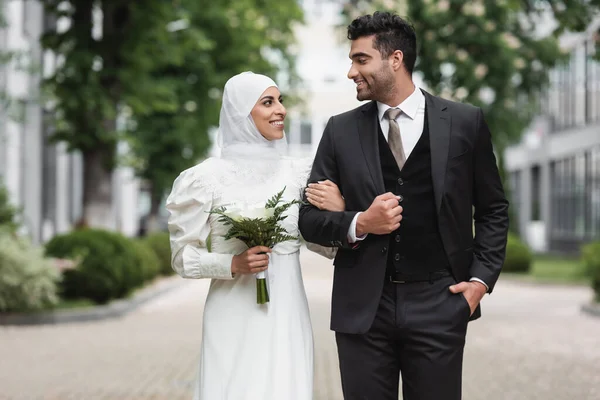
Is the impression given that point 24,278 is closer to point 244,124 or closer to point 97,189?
point 97,189

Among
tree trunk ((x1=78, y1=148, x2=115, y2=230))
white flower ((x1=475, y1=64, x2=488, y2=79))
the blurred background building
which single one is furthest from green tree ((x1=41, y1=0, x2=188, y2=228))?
the blurred background building

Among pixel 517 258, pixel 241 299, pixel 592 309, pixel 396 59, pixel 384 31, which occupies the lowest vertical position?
pixel 592 309

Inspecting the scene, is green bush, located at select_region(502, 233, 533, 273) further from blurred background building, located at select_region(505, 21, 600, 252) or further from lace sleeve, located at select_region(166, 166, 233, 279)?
lace sleeve, located at select_region(166, 166, 233, 279)

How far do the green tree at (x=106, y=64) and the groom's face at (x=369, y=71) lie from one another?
14.0 metres

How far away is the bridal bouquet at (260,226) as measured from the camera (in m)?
4.59

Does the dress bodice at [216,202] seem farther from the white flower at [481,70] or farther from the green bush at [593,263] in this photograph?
the white flower at [481,70]

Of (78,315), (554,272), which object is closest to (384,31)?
(78,315)

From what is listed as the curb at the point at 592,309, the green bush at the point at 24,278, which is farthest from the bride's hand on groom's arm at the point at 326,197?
the curb at the point at 592,309

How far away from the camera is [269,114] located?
486 cm

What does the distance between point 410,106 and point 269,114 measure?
712 millimetres

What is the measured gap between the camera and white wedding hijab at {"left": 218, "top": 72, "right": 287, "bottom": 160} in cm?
486

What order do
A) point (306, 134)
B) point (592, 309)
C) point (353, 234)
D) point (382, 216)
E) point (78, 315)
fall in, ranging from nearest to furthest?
point (382, 216)
point (353, 234)
point (78, 315)
point (592, 309)
point (306, 134)

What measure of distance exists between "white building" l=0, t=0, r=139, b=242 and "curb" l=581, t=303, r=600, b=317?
10137 millimetres

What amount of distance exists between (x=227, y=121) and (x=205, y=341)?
104cm
